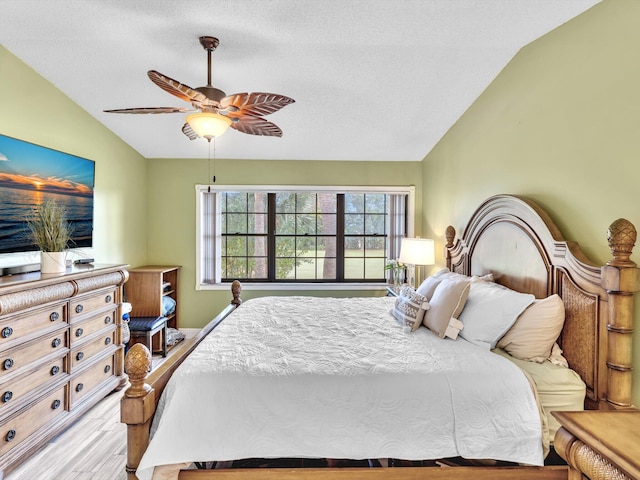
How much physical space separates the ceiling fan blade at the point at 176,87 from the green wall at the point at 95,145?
1505 millimetres

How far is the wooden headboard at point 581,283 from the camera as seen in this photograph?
1.50 meters

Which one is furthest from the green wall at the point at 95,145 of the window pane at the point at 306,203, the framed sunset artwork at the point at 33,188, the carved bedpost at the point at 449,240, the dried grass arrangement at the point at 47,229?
the carved bedpost at the point at 449,240

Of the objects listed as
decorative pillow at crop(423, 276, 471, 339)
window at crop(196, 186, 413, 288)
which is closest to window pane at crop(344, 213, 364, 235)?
window at crop(196, 186, 413, 288)

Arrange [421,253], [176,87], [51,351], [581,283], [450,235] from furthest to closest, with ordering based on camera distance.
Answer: [421,253] < [450,235] < [51,351] < [176,87] < [581,283]

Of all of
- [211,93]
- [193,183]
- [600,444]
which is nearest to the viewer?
[600,444]

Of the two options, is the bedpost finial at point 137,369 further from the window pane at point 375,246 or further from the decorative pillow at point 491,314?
the window pane at point 375,246

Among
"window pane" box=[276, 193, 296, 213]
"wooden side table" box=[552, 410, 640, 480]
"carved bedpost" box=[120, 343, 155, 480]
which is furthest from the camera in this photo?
"window pane" box=[276, 193, 296, 213]

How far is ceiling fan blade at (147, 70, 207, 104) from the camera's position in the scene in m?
1.75

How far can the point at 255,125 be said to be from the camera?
2.39 metres

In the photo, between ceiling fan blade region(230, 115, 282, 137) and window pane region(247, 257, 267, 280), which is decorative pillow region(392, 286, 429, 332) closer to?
ceiling fan blade region(230, 115, 282, 137)

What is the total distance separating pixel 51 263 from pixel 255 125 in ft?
5.89

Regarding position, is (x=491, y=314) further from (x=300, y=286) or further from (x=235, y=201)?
(x=235, y=201)

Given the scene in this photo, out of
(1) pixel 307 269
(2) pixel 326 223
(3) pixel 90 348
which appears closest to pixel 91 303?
(3) pixel 90 348

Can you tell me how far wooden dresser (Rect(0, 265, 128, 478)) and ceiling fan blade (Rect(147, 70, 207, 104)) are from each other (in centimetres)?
144
